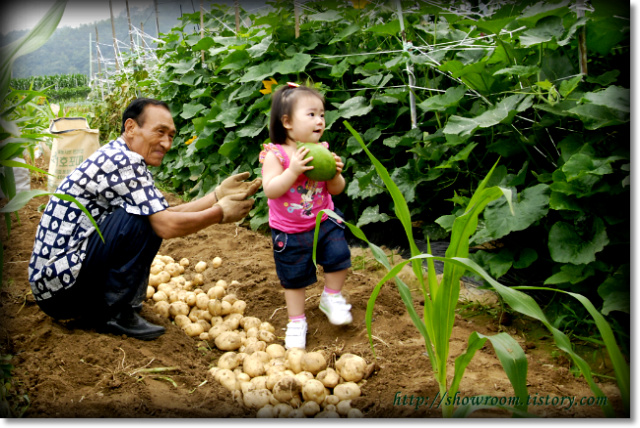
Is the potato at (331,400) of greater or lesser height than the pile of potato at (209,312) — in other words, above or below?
above

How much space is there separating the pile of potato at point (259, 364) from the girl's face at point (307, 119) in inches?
34.1

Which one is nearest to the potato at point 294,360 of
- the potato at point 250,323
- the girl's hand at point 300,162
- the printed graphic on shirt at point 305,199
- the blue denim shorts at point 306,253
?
the blue denim shorts at point 306,253

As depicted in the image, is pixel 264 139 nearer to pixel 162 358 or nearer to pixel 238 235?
pixel 238 235

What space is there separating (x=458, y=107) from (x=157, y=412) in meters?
2.00

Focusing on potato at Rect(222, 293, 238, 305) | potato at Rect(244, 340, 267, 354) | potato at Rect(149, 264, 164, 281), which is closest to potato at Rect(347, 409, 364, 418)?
potato at Rect(244, 340, 267, 354)

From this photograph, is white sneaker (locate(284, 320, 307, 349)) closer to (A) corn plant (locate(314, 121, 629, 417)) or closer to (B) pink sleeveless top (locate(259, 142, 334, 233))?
(B) pink sleeveless top (locate(259, 142, 334, 233))

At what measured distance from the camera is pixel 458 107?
8.61ft

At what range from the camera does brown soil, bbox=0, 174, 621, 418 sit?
1.56m

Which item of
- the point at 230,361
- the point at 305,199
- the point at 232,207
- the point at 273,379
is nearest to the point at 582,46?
the point at 305,199

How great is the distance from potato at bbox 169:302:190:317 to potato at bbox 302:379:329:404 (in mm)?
999

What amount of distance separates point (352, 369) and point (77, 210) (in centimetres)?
122

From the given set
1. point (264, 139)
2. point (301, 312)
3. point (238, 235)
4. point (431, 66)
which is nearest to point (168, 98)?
point (264, 139)

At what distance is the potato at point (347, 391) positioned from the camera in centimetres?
167

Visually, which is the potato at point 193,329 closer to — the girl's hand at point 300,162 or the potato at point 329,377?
the potato at point 329,377
